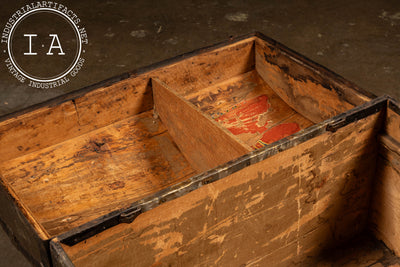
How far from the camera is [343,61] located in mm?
4438

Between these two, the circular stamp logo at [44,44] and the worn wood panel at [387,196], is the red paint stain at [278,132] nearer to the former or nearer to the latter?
the worn wood panel at [387,196]

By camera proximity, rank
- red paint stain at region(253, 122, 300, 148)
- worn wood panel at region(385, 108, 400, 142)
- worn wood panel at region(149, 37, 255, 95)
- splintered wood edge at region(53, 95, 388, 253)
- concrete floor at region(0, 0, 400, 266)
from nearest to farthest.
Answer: splintered wood edge at region(53, 95, 388, 253), worn wood panel at region(385, 108, 400, 142), red paint stain at region(253, 122, 300, 148), worn wood panel at region(149, 37, 255, 95), concrete floor at region(0, 0, 400, 266)

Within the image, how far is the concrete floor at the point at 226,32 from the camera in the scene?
4324mm

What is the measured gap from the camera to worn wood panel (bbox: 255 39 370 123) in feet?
8.81

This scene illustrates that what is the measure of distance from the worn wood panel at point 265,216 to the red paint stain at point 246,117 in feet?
2.38

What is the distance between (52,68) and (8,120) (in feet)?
7.01

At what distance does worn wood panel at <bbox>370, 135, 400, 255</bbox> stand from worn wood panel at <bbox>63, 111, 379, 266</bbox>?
0.05 m

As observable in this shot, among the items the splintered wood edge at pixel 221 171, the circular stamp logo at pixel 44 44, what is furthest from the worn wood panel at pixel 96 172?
the circular stamp logo at pixel 44 44

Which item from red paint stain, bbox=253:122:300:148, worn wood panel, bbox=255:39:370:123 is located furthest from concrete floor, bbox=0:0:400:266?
red paint stain, bbox=253:122:300:148

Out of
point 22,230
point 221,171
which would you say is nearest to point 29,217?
point 22,230

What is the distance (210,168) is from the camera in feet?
8.77

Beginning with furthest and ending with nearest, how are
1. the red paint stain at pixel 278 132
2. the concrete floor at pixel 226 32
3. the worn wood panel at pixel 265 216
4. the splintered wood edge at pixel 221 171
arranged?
1. the concrete floor at pixel 226 32
2. the red paint stain at pixel 278 132
3. the worn wood panel at pixel 265 216
4. the splintered wood edge at pixel 221 171

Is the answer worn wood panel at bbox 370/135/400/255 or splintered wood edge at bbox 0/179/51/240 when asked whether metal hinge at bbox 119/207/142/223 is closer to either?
splintered wood edge at bbox 0/179/51/240

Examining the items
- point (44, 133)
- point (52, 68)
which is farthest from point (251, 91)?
point (52, 68)
